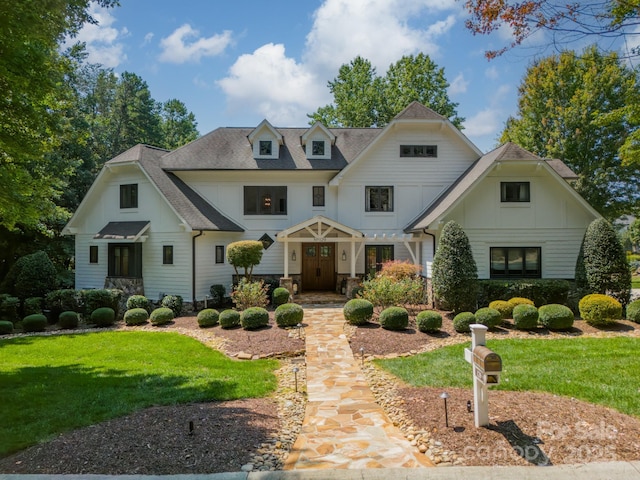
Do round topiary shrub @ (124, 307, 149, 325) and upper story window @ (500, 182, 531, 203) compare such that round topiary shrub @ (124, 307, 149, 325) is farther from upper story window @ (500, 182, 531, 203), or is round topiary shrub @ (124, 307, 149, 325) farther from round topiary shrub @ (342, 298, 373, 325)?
upper story window @ (500, 182, 531, 203)

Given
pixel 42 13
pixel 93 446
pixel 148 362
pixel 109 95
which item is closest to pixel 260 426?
pixel 93 446

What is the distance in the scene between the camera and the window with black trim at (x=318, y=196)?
20.0 m

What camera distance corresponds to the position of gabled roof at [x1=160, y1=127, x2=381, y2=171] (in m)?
19.7

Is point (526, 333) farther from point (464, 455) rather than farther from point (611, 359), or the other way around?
point (464, 455)

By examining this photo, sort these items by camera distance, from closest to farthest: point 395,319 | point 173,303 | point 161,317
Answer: point 395,319 < point 161,317 < point 173,303

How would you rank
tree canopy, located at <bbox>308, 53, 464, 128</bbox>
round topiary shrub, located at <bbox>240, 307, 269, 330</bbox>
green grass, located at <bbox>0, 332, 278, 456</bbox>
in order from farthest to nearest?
tree canopy, located at <bbox>308, 53, 464, 128</bbox>, round topiary shrub, located at <bbox>240, 307, 269, 330</bbox>, green grass, located at <bbox>0, 332, 278, 456</bbox>

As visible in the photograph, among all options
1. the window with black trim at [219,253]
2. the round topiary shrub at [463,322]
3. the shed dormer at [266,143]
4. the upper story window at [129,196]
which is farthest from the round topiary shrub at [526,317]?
the upper story window at [129,196]

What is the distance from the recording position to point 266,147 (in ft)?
65.9

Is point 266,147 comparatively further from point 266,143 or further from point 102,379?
point 102,379

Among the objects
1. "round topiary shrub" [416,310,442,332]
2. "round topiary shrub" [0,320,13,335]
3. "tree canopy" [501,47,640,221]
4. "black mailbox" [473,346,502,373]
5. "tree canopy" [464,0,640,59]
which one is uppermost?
"tree canopy" [501,47,640,221]

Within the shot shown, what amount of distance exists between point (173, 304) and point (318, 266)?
7.14 meters

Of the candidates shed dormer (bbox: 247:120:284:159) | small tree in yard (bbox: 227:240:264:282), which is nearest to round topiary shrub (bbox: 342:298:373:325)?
small tree in yard (bbox: 227:240:264:282)

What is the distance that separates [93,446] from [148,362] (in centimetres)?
538

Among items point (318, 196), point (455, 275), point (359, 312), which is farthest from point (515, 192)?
point (318, 196)
